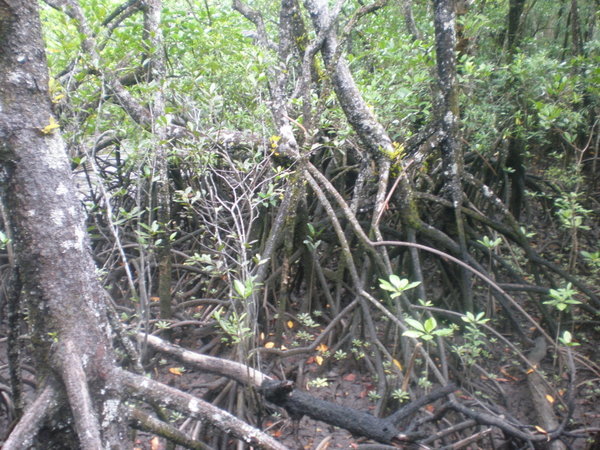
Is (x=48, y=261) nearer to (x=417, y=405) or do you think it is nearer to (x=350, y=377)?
(x=417, y=405)

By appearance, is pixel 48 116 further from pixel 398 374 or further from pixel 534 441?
pixel 534 441

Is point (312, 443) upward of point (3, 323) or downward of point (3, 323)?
downward

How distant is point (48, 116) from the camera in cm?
159

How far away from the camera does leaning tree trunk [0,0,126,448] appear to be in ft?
4.95

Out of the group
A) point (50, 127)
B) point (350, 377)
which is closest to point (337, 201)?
point (350, 377)

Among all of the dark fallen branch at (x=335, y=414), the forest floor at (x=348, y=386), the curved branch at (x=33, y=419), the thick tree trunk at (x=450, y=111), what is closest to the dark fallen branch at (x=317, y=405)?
A: the dark fallen branch at (x=335, y=414)

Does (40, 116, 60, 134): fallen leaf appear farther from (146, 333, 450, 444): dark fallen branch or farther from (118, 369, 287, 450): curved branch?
(146, 333, 450, 444): dark fallen branch

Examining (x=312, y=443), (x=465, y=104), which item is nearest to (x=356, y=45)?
(x=465, y=104)

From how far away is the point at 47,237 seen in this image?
60.6 inches

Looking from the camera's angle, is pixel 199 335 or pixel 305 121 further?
pixel 199 335

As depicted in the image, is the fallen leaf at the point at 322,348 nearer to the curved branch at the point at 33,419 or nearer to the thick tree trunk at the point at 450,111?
the thick tree trunk at the point at 450,111

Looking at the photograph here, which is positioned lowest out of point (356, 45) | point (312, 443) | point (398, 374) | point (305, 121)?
point (312, 443)

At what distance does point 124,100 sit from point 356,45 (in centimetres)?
339

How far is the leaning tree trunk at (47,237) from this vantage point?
4.95 ft
